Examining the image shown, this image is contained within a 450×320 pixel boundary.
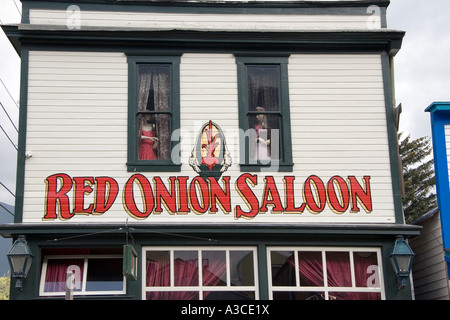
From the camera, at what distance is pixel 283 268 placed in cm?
1324

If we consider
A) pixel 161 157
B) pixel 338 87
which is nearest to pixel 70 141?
pixel 161 157

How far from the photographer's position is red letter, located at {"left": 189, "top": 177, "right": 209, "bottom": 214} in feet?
43.4

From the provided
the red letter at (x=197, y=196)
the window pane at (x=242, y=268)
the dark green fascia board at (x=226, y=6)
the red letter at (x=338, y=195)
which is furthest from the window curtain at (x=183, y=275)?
the dark green fascia board at (x=226, y=6)

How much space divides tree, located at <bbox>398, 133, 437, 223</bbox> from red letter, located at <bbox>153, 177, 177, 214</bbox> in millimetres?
16249

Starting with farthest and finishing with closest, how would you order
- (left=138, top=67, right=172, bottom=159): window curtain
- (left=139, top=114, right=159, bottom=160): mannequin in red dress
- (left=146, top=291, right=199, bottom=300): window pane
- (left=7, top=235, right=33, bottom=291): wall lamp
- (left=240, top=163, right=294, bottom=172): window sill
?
(left=138, top=67, right=172, bottom=159): window curtain → (left=139, top=114, right=159, bottom=160): mannequin in red dress → (left=240, top=163, right=294, bottom=172): window sill → (left=146, top=291, right=199, bottom=300): window pane → (left=7, top=235, right=33, bottom=291): wall lamp

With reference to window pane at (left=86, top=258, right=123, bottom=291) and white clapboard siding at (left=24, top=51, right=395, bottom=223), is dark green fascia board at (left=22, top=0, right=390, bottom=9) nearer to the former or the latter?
white clapboard siding at (left=24, top=51, right=395, bottom=223)

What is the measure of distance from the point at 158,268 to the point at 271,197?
2590 mm

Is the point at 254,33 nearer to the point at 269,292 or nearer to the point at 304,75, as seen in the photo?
the point at 304,75

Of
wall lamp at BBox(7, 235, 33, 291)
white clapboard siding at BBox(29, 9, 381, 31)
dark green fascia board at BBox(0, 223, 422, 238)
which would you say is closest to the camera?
wall lamp at BBox(7, 235, 33, 291)

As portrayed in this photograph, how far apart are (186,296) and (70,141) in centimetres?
379

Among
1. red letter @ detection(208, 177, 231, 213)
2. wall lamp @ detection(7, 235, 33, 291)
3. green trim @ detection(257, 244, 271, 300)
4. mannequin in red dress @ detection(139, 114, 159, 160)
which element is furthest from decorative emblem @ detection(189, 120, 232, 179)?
wall lamp @ detection(7, 235, 33, 291)

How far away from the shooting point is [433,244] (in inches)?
567

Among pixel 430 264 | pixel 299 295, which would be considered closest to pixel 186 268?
pixel 299 295

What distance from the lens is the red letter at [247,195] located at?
13273mm
